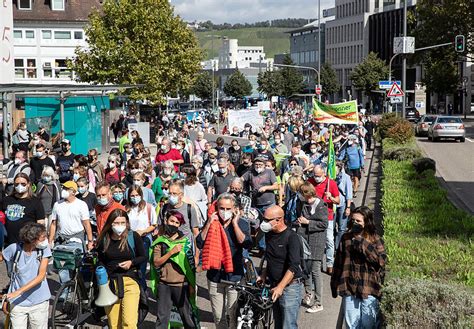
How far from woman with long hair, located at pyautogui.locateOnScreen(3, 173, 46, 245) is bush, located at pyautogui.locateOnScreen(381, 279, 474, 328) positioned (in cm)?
507

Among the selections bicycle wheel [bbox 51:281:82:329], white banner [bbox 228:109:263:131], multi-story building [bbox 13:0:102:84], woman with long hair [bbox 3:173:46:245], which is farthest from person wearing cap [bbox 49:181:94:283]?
multi-story building [bbox 13:0:102:84]

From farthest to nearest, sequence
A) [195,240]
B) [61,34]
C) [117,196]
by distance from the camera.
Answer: [61,34], [117,196], [195,240]

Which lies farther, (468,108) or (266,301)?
(468,108)

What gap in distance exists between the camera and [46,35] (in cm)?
6881

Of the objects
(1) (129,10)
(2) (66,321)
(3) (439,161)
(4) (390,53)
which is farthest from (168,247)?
(4) (390,53)

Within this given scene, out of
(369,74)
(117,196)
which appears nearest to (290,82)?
(369,74)

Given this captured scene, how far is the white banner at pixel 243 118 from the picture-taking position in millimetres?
35594

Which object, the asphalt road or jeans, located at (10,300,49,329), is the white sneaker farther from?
the asphalt road

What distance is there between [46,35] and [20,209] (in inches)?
2382

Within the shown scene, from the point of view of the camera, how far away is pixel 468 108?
95.4 meters

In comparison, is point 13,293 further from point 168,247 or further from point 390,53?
point 390,53

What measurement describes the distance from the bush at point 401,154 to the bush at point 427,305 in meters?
17.0

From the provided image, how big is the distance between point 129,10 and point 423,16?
26.1 m

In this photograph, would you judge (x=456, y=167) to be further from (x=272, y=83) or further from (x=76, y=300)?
(x=272, y=83)
